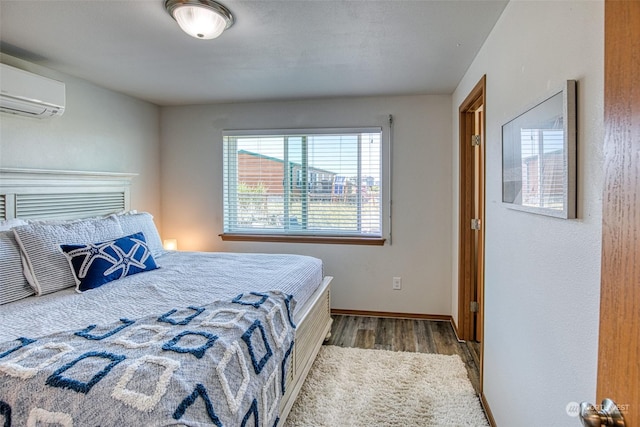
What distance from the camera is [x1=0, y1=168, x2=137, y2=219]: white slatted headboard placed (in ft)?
7.82

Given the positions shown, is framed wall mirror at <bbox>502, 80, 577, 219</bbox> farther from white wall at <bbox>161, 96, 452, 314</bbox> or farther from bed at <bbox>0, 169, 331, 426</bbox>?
white wall at <bbox>161, 96, 452, 314</bbox>

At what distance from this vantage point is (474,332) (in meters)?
3.09

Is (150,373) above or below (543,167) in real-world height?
below

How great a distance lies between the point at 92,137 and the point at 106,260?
1474 millimetres

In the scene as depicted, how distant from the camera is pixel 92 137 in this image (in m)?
3.09

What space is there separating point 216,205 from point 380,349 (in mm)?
2374

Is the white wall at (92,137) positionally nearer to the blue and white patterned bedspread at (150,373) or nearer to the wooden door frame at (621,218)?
the blue and white patterned bedspread at (150,373)

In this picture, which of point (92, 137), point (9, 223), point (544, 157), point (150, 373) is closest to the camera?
point (150, 373)

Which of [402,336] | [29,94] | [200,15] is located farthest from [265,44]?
[402,336]

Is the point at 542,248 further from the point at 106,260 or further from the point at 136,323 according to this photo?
the point at 106,260

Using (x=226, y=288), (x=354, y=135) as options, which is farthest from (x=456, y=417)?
(x=354, y=135)

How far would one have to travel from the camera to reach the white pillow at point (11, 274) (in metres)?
1.85

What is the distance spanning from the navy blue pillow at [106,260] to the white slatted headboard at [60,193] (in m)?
0.66

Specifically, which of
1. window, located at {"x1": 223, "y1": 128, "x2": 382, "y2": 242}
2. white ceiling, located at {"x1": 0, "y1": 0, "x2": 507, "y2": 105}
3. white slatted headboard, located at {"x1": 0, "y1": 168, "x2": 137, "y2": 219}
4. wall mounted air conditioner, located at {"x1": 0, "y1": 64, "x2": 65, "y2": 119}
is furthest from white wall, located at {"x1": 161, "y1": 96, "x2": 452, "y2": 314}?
wall mounted air conditioner, located at {"x1": 0, "y1": 64, "x2": 65, "y2": 119}
